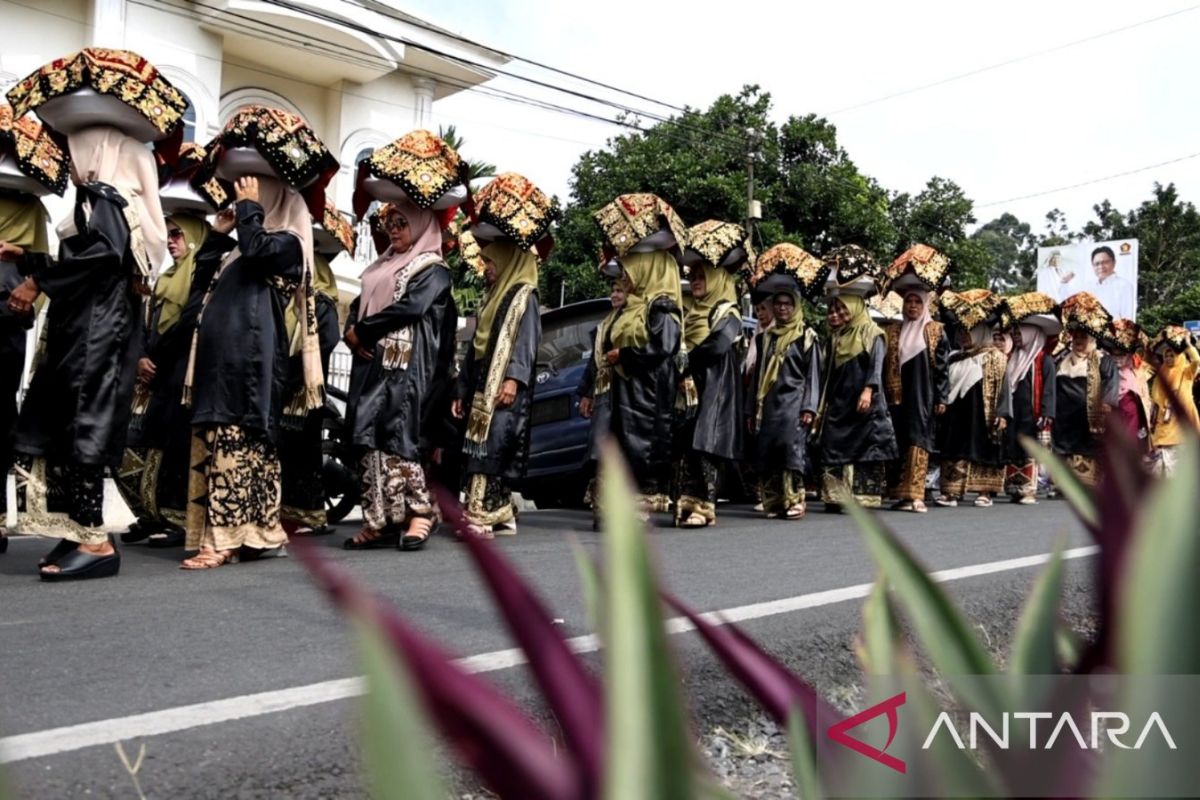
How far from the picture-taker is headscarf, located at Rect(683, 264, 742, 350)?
7.93 meters

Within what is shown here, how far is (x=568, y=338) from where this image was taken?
966 cm

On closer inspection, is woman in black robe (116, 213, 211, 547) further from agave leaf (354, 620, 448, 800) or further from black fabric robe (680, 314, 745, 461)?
agave leaf (354, 620, 448, 800)

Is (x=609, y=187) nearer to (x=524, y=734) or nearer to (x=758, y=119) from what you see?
(x=758, y=119)

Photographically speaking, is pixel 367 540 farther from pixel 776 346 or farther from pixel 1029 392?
pixel 1029 392

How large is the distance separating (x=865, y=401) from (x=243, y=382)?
5358mm

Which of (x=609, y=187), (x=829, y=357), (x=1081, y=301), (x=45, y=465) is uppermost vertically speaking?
(x=609, y=187)

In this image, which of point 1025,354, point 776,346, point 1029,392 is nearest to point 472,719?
point 776,346

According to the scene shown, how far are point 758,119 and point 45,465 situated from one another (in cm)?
2305

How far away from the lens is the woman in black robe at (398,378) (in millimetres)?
5805

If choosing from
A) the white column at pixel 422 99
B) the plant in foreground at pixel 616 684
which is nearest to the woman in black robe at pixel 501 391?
the plant in foreground at pixel 616 684

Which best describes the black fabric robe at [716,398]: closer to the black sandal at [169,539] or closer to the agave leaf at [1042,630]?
the black sandal at [169,539]

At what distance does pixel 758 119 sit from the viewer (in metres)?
25.8

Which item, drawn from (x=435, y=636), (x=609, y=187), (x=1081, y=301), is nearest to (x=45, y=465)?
(x=435, y=636)

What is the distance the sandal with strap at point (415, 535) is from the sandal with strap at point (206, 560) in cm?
96
